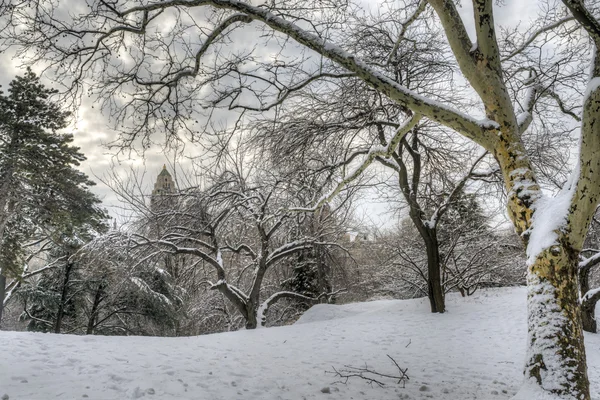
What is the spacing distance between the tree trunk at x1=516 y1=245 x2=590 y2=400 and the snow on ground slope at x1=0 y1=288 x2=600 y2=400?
1.19 metres

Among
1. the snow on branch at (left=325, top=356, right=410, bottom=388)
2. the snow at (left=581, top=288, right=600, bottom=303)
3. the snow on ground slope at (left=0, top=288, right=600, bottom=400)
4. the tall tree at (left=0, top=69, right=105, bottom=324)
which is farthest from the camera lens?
the tall tree at (left=0, top=69, right=105, bottom=324)

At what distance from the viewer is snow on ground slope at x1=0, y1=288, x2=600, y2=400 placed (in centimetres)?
349

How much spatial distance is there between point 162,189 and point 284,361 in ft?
27.3

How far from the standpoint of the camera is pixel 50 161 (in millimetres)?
12859

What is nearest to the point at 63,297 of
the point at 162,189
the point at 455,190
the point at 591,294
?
the point at 162,189

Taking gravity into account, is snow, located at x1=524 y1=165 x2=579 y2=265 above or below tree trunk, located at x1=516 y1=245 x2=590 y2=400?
above

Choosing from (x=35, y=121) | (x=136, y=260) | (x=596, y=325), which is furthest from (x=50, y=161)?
(x=596, y=325)

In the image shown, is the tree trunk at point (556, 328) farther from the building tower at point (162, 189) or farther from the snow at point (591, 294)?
the building tower at point (162, 189)

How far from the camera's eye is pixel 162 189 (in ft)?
38.2

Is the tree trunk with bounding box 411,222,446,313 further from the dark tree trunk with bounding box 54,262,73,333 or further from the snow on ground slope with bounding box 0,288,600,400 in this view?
the dark tree trunk with bounding box 54,262,73,333

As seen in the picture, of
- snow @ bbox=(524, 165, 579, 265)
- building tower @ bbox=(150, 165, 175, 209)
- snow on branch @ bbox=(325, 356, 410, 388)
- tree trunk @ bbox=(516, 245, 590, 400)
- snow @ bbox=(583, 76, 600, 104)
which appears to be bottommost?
snow on branch @ bbox=(325, 356, 410, 388)

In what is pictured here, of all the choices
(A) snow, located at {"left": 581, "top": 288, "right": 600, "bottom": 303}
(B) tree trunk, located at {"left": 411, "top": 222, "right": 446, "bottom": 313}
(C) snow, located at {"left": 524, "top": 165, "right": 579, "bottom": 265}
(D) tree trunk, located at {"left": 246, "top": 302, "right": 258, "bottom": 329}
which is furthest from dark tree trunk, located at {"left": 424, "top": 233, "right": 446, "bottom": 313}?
(C) snow, located at {"left": 524, "top": 165, "right": 579, "bottom": 265}

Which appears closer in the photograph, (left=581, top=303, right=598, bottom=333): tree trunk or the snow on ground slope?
the snow on ground slope

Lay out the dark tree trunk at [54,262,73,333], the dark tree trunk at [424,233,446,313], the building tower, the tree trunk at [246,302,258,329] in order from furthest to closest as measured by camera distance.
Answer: the dark tree trunk at [54,262,73,333] < the building tower < the tree trunk at [246,302,258,329] < the dark tree trunk at [424,233,446,313]
